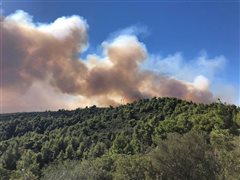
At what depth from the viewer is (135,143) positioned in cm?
11944

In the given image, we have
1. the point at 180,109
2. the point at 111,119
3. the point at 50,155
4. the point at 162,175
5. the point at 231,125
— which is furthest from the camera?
the point at 111,119

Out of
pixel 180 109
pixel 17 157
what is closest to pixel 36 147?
pixel 17 157

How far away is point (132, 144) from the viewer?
11969 centimetres

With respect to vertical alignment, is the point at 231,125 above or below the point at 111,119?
below

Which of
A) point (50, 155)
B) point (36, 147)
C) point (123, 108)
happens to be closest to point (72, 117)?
point (123, 108)

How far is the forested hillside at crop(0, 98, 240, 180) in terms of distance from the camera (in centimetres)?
5109

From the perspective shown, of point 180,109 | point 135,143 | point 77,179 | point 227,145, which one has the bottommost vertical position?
point 77,179

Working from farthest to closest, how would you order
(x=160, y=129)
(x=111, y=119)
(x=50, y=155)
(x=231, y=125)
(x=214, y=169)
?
(x=111, y=119) → (x=50, y=155) → (x=160, y=129) → (x=231, y=125) → (x=214, y=169)

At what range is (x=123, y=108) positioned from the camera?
19212 centimetres

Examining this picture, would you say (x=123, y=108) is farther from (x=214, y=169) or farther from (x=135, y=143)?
(x=214, y=169)

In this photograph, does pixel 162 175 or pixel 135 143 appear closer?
pixel 162 175

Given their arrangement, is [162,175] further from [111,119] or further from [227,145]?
[111,119]

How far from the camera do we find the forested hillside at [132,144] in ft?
168

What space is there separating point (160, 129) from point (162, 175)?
213ft
